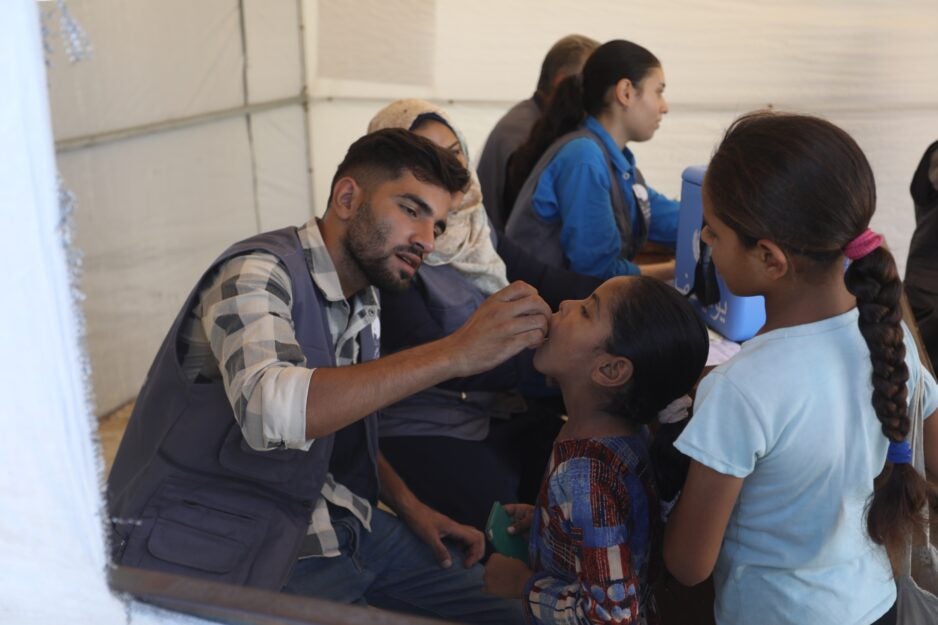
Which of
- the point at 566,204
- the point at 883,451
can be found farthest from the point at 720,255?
the point at 566,204

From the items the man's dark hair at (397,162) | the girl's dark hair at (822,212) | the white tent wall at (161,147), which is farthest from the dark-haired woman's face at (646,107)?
the white tent wall at (161,147)

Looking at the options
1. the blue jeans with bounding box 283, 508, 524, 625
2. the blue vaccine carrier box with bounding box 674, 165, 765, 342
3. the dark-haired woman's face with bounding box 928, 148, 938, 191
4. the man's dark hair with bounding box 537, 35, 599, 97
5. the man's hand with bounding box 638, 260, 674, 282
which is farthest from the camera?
the man's dark hair with bounding box 537, 35, 599, 97

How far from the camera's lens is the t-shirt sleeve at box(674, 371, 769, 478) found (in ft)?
3.46

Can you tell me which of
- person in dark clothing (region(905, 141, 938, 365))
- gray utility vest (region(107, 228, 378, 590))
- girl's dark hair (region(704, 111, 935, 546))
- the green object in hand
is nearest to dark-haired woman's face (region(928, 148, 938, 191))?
person in dark clothing (region(905, 141, 938, 365))

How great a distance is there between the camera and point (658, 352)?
1.32 metres

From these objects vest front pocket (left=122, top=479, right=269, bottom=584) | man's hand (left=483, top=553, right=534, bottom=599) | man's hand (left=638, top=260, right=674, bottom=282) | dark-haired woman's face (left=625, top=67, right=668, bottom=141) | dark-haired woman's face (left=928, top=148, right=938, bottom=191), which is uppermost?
dark-haired woman's face (left=625, top=67, right=668, bottom=141)

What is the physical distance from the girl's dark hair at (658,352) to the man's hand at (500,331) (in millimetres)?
135

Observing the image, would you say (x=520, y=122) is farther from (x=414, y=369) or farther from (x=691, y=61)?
(x=414, y=369)

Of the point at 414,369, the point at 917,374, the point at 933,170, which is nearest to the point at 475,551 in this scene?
the point at 414,369

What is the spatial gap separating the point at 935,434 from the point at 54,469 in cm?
109

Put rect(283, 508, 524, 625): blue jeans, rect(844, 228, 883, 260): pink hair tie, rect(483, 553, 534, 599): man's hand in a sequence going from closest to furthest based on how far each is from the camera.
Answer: rect(844, 228, 883, 260): pink hair tie < rect(483, 553, 534, 599): man's hand < rect(283, 508, 524, 625): blue jeans

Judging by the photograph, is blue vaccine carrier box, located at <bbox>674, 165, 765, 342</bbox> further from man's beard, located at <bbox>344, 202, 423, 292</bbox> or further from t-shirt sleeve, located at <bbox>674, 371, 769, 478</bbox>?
t-shirt sleeve, located at <bbox>674, 371, 769, 478</bbox>

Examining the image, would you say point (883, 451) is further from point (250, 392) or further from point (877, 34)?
A: point (877, 34)

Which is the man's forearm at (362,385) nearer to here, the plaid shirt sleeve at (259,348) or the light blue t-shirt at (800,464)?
the plaid shirt sleeve at (259,348)
